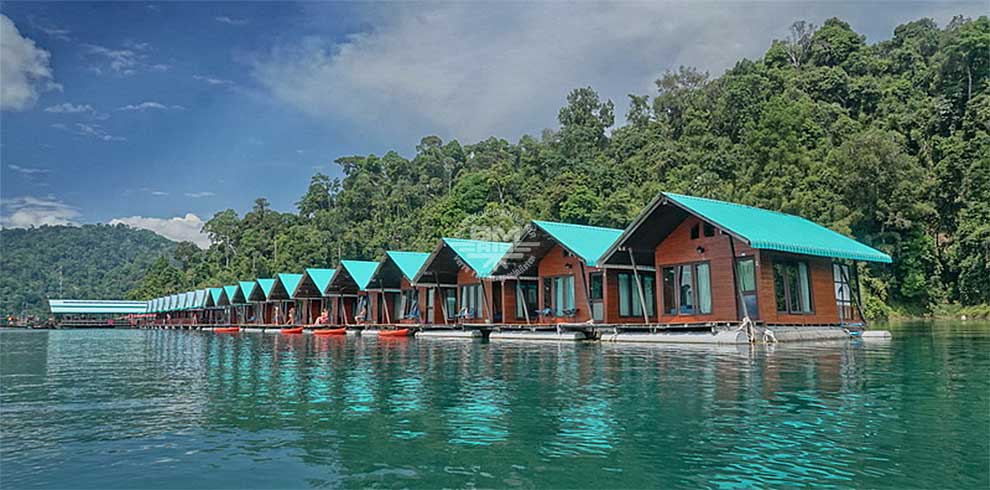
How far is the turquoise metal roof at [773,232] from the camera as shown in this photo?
17.1 meters

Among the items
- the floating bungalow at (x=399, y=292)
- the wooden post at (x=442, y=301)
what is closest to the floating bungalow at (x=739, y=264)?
the wooden post at (x=442, y=301)

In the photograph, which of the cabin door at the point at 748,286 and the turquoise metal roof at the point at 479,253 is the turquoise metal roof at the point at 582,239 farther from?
the cabin door at the point at 748,286

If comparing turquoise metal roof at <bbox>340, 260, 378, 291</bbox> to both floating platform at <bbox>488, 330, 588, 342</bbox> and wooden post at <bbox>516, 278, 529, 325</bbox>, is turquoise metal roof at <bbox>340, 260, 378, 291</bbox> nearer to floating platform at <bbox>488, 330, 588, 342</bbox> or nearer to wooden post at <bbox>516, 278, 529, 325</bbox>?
wooden post at <bbox>516, 278, 529, 325</bbox>

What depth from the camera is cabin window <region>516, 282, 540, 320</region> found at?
2683 centimetres

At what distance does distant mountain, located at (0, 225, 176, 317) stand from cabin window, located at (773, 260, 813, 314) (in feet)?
386

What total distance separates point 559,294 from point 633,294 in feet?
10.2

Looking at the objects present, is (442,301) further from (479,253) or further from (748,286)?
(748,286)

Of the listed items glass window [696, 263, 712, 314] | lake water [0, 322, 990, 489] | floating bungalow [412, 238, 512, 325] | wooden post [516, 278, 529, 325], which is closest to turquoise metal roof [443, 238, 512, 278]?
floating bungalow [412, 238, 512, 325]

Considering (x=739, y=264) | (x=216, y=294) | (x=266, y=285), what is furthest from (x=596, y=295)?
(x=216, y=294)

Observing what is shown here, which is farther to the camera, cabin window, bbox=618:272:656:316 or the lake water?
cabin window, bbox=618:272:656:316

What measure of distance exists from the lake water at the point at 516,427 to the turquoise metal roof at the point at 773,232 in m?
5.20

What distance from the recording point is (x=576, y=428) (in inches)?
252

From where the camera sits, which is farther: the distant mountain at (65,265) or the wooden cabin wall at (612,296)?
the distant mountain at (65,265)

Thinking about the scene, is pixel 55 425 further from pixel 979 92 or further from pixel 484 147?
pixel 484 147
